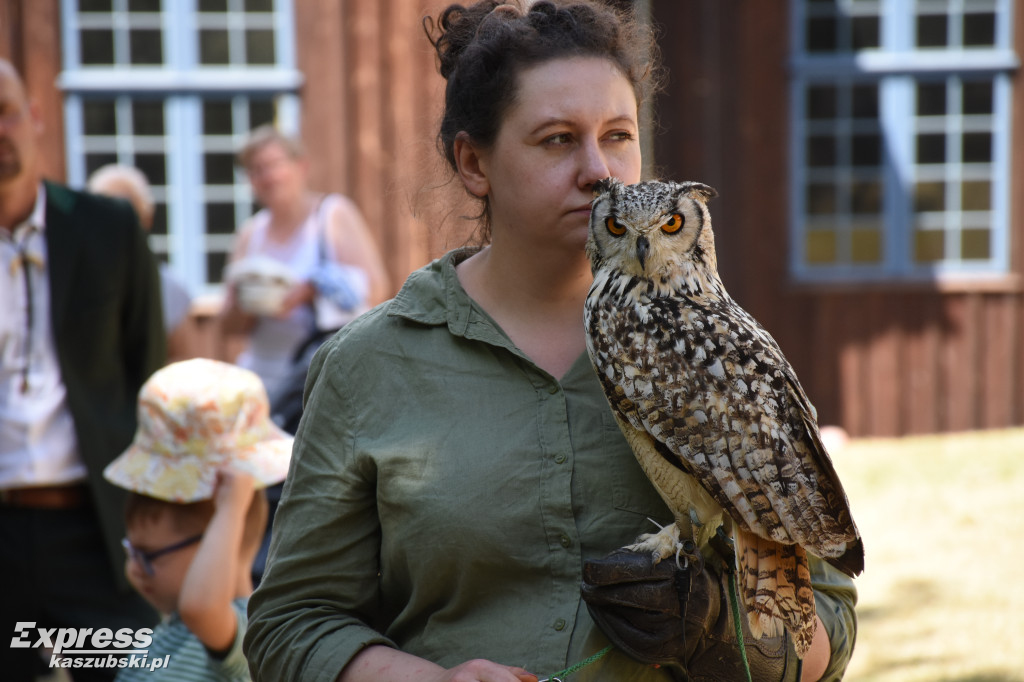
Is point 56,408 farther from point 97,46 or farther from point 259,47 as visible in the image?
point 97,46

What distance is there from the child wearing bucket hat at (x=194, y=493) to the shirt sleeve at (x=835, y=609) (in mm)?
1385

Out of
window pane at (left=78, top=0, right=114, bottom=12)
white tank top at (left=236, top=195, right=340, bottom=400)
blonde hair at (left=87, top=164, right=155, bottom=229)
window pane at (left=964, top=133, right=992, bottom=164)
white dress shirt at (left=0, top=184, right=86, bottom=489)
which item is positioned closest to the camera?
white dress shirt at (left=0, top=184, right=86, bottom=489)

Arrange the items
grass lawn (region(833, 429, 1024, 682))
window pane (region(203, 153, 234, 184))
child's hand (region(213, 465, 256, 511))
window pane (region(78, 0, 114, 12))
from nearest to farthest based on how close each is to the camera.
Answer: child's hand (region(213, 465, 256, 511)) → grass lawn (region(833, 429, 1024, 682)) → window pane (region(78, 0, 114, 12)) → window pane (region(203, 153, 234, 184))

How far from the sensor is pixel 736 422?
1.65 meters

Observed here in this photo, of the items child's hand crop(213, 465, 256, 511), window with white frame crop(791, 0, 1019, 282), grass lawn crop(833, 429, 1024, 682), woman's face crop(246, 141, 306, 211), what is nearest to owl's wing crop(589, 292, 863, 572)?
child's hand crop(213, 465, 256, 511)

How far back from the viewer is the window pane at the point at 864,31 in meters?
8.95

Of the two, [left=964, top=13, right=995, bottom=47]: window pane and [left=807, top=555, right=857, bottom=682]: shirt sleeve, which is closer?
[left=807, top=555, right=857, bottom=682]: shirt sleeve

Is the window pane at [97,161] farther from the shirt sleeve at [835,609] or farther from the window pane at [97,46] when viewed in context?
the shirt sleeve at [835,609]

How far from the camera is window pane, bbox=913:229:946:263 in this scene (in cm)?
908

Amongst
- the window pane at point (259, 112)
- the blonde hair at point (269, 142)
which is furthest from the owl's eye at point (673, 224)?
the window pane at point (259, 112)

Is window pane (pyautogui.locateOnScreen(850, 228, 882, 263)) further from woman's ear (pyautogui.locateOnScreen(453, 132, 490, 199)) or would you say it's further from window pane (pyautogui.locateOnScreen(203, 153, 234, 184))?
woman's ear (pyautogui.locateOnScreen(453, 132, 490, 199))

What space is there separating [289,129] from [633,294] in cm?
683

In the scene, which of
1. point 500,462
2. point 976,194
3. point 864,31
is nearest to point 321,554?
point 500,462

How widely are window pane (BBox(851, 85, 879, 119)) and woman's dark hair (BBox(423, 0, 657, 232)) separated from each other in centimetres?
780
